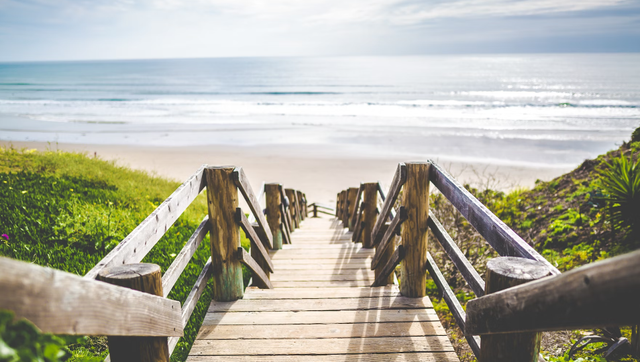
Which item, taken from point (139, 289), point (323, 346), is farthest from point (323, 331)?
point (139, 289)

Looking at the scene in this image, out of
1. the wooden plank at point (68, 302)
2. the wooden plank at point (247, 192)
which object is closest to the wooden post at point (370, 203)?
the wooden plank at point (247, 192)

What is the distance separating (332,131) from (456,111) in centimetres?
1458

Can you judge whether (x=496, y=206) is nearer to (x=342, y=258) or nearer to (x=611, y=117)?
(x=342, y=258)

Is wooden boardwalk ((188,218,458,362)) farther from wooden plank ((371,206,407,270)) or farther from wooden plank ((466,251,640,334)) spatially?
wooden plank ((466,251,640,334))

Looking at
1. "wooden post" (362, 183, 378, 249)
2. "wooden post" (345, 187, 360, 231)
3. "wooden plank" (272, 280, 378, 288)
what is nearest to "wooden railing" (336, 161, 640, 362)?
"wooden plank" (272, 280, 378, 288)

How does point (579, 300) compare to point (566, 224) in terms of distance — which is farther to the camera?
point (566, 224)

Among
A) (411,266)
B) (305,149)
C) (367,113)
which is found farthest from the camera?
(367,113)

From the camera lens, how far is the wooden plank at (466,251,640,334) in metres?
0.97

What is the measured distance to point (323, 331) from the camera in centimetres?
312

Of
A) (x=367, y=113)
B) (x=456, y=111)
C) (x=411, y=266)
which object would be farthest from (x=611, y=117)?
(x=411, y=266)

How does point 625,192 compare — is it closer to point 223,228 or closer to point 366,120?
point 223,228

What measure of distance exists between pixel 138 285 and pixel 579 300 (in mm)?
1633

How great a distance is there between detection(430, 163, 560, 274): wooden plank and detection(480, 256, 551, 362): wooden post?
0.12 meters

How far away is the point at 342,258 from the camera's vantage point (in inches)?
218
